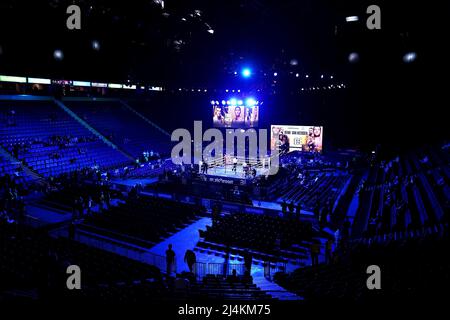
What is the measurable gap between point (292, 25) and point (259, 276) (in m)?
12.1

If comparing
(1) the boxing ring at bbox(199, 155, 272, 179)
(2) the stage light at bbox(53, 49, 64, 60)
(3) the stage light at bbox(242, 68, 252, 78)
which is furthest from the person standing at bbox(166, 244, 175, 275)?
(2) the stage light at bbox(53, 49, 64, 60)

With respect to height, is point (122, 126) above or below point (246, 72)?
below

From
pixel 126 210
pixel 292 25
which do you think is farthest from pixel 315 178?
pixel 126 210

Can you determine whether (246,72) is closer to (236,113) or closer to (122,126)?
(236,113)

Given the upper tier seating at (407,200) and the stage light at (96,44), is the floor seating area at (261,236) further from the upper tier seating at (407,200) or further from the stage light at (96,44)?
the stage light at (96,44)

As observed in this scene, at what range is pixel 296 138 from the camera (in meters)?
36.7

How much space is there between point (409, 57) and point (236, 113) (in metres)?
22.3

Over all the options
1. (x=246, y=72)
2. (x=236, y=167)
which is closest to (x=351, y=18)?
(x=246, y=72)

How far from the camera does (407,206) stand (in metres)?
13.4

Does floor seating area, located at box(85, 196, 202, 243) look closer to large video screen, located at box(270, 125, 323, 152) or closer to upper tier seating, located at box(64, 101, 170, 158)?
upper tier seating, located at box(64, 101, 170, 158)

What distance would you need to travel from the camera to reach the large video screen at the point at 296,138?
3497 centimetres

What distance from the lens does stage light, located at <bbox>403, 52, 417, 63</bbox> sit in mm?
17641
